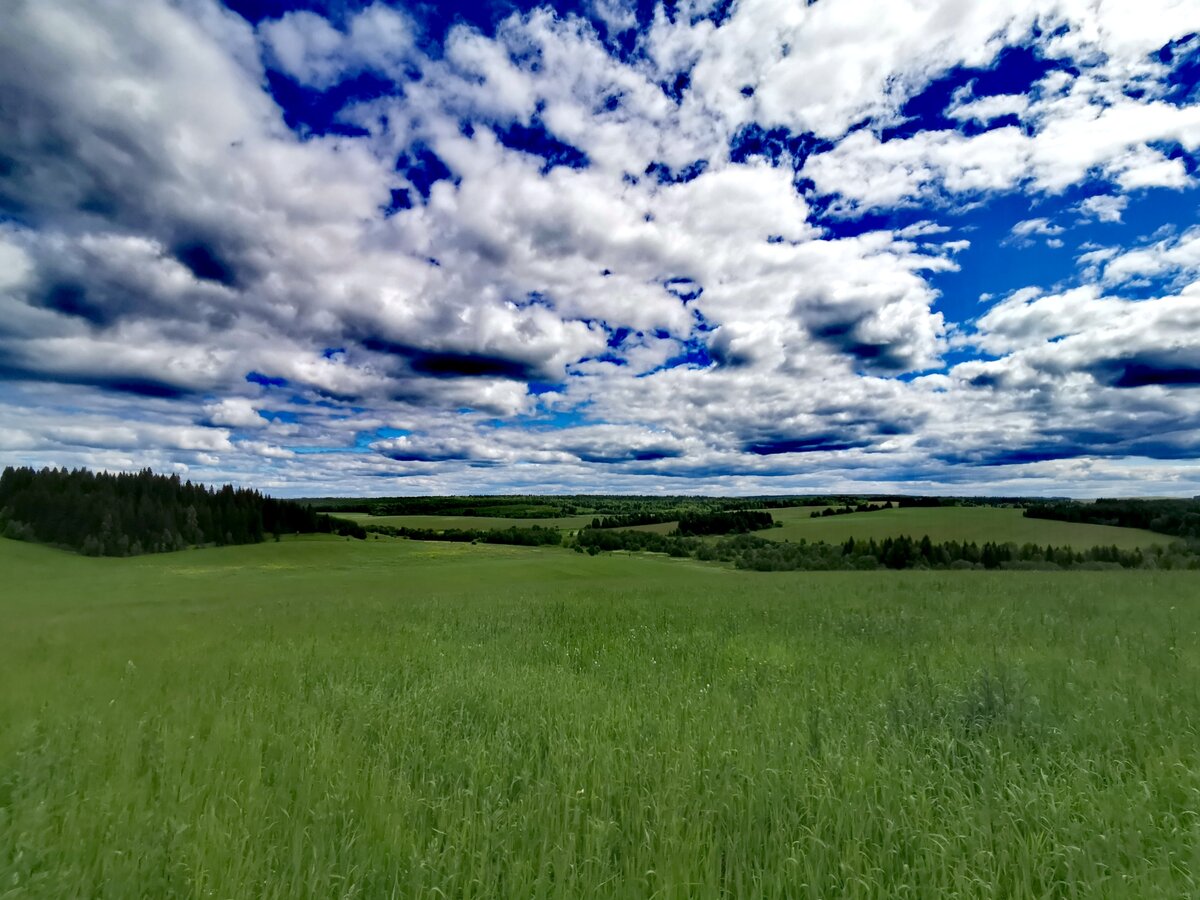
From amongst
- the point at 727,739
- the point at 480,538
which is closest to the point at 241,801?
the point at 727,739

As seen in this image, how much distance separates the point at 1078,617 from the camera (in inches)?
496

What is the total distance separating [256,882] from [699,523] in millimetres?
130913

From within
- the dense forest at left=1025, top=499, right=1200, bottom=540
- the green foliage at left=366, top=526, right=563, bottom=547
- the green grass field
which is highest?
the green grass field

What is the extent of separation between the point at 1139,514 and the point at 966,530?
26216 millimetres

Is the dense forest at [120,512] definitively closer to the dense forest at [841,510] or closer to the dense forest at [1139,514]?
the dense forest at [841,510]

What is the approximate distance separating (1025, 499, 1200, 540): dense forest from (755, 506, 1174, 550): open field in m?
2.03

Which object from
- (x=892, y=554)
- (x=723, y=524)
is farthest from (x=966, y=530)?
(x=723, y=524)

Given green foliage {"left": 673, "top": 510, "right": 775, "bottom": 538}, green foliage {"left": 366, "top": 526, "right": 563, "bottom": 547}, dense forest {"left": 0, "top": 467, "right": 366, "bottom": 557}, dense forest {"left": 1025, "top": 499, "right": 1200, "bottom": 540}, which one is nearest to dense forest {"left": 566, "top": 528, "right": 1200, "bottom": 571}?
dense forest {"left": 1025, "top": 499, "right": 1200, "bottom": 540}

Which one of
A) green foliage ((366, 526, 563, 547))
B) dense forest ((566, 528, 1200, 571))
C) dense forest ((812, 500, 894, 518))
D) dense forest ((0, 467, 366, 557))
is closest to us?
dense forest ((566, 528, 1200, 571))

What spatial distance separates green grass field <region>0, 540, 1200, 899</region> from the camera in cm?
358

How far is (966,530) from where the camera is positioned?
3509 inches

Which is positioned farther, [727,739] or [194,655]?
[194,655]

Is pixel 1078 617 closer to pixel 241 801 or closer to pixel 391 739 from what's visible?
pixel 391 739

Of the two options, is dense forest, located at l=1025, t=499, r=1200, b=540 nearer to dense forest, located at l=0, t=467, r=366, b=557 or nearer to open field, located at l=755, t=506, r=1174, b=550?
open field, located at l=755, t=506, r=1174, b=550
